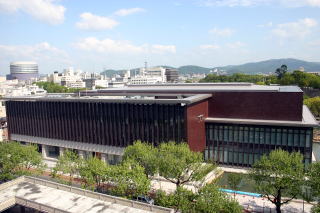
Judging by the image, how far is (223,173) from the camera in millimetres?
42750

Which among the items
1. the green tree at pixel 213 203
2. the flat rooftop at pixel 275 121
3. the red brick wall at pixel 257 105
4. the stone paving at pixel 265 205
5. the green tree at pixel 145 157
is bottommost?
the stone paving at pixel 265 205

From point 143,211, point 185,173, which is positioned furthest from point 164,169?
point 143,211

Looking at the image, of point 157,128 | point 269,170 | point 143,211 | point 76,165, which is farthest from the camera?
point 157,128

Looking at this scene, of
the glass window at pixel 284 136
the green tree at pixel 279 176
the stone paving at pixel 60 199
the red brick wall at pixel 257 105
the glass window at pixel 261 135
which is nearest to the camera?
the stone paving at pixel 60 199

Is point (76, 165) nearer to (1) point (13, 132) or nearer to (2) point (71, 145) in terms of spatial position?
(2) point (71, 145)

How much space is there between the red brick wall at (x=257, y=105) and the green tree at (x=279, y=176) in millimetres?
13966

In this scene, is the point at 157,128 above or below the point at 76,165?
above

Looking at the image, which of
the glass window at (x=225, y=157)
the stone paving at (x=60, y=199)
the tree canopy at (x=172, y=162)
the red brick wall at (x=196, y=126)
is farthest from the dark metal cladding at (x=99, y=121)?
the stone paving at (x=60, y=199)

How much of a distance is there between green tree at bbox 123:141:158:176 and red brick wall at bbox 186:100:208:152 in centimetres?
841

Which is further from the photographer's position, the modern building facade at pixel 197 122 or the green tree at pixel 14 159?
the modern building facade at pixel 197 122

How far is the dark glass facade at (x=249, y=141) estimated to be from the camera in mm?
40250

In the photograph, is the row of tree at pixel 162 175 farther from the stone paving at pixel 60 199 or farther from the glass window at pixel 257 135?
the glass window at pixel 257 135

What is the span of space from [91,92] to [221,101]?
93.2 feet

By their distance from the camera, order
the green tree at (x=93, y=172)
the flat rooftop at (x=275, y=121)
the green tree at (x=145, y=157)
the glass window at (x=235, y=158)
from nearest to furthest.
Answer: the green tree at (x=93, y=172) → the green tree at (x=145, y=157) → the flat rooftop at (x=275, y=121) → the glass window at (x=235, y=158)
